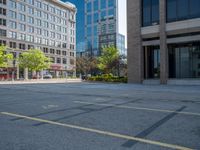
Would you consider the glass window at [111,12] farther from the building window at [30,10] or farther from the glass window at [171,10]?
the glass window at [171,10]

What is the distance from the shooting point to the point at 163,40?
28.9 meters

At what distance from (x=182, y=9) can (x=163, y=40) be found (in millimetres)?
4136

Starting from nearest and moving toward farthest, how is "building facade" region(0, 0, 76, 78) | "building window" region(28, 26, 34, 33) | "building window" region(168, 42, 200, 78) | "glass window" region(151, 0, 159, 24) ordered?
"building window" region(168, 42, 200, 78), "glass window" region(151, 0, 159, 24), "building facade" region(0, 0, 76, 78), "building window" region(28, 26, 34, 33)

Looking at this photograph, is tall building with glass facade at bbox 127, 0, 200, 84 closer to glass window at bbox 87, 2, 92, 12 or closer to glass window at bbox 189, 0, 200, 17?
glass window at bbox 189, 0, 200, 17

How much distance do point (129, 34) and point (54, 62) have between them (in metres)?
61.3

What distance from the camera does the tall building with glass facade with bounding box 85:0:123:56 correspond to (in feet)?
324

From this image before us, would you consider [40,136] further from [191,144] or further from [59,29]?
[59,29]

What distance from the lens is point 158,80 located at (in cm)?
2959

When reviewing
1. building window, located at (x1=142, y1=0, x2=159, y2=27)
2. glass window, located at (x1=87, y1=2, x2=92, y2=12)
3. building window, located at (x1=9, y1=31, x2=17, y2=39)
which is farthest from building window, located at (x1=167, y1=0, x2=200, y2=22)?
glass window, located at (x1=87, y1=2, x2=92, y2=12)

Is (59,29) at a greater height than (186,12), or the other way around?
(59,29)

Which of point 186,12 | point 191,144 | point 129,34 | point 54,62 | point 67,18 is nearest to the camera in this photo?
point 191,144

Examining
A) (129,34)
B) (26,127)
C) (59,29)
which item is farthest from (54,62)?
(26,127)

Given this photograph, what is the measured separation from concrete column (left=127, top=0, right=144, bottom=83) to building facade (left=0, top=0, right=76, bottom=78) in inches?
1994

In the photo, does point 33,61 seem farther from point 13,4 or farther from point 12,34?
point 13,4
